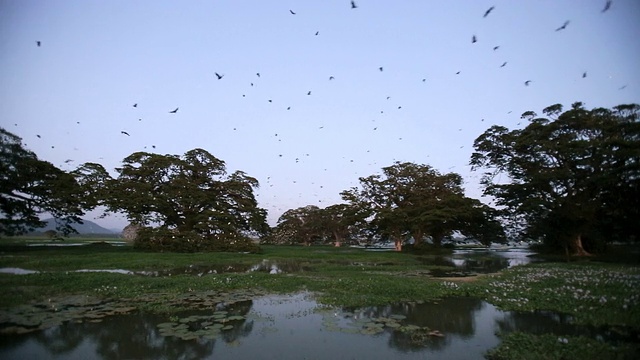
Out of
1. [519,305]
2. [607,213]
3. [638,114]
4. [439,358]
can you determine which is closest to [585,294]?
[519,305]

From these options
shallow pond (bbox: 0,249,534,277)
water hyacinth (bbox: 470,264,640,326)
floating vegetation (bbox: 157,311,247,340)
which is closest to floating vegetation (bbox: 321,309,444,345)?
floating vegetation (bbox: 157,311,247,340)

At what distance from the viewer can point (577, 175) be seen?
96.0 ft

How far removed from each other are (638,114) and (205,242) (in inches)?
1578

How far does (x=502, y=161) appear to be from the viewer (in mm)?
36469

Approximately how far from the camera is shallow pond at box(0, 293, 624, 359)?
709cm

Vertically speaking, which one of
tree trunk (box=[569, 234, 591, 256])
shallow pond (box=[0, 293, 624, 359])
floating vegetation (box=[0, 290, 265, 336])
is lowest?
shallow pond (box=[0, 293, 624, 359])

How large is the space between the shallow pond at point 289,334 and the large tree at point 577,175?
72.7 feet

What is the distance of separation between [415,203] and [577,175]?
19.0m

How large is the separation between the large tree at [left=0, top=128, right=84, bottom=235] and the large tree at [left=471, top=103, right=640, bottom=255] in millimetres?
42704

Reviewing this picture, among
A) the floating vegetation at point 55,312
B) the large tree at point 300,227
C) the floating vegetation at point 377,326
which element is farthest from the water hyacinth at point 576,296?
the large tree at point 300,227

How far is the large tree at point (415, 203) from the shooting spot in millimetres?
41919

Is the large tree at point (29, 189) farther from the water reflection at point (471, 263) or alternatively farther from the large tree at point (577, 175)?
the large tree at point (577, 175)

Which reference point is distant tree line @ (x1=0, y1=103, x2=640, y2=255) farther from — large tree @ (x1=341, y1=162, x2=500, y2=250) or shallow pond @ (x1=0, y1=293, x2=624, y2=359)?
shallow pond @ (x1=0, y1=293, x2=624, y2=359)

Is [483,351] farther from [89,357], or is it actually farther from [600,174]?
[600,174]
